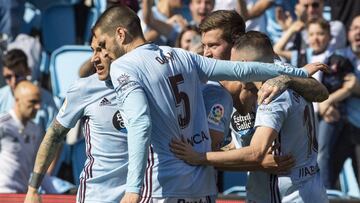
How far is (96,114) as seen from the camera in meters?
7.09

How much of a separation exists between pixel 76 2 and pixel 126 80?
7.76 meters

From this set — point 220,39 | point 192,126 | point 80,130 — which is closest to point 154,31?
point 80,130

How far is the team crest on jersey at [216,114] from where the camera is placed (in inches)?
270

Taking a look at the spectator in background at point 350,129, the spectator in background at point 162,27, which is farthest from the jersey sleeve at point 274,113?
the spectator in background at point 162,27

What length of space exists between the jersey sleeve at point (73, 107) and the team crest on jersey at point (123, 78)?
3.38ft

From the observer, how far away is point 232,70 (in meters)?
6.47

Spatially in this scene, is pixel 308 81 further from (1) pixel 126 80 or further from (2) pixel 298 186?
(1) pixel 126 80

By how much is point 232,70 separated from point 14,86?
6.38 metres

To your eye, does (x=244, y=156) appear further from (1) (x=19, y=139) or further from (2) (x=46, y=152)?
(1) (x=19, y=139)

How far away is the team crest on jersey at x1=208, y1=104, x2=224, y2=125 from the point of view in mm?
6859

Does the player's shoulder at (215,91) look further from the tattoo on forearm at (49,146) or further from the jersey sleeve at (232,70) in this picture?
the tattoo on forearm at (49,146)

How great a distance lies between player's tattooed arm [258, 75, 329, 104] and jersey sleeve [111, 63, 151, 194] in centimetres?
82

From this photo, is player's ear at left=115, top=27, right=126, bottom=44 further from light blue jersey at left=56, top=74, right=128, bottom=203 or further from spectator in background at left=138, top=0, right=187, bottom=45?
spectator in background at left=138, top=0, right=187, bottom=45

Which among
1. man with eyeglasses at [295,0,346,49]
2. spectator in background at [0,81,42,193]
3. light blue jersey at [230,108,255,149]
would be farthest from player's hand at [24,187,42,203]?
man with eyeglasses at [295,0,346,49]
